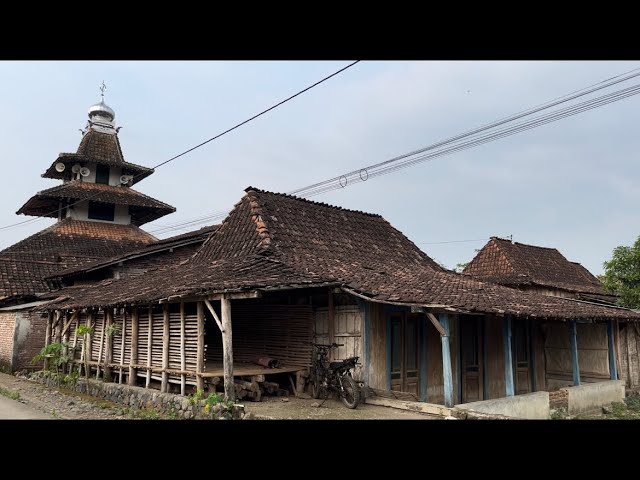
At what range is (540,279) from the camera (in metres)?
23.4

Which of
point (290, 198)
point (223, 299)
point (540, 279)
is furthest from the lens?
point (540, 279)

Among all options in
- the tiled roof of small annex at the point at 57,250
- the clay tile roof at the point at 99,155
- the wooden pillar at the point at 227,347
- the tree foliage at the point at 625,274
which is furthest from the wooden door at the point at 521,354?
the clay tile roof at the point at 99,155

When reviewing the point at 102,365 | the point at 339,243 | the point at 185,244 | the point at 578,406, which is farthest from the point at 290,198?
the point at 578,406

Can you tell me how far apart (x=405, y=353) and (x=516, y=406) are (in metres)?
2.62

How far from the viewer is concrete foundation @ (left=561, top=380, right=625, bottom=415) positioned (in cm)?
1313

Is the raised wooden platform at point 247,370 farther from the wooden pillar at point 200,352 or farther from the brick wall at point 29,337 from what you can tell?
the brick wall at point 29,337

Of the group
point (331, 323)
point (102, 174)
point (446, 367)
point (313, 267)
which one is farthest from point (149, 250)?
point (446, 367)

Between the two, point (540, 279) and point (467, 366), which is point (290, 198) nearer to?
point (467, 366)

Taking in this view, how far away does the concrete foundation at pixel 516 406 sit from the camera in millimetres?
9873

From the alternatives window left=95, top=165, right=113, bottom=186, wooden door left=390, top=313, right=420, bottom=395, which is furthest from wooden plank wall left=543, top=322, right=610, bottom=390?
window left=95, top=165, right=113, bottom=186

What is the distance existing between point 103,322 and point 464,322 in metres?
10.2

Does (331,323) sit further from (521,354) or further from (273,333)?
(521,354)

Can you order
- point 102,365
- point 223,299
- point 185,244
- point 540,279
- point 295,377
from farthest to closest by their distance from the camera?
point 540,279 → point 185,244 → point 102,365 → point 295,377 → point 223,299

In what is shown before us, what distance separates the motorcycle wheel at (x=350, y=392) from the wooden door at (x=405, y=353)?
1590mm
